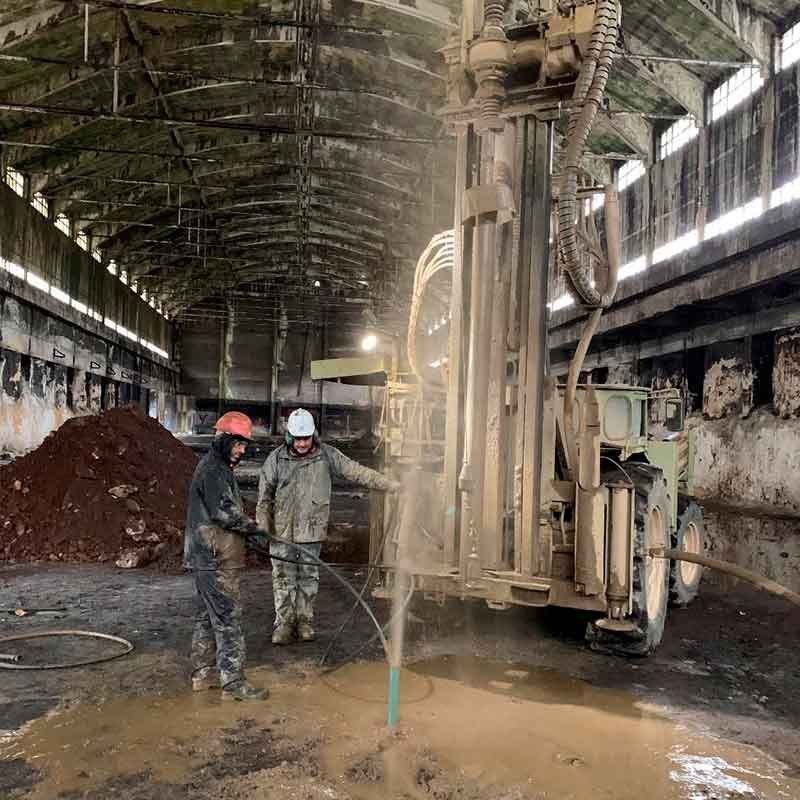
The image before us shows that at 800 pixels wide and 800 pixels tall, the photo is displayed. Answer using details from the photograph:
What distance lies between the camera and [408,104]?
16.0 metres

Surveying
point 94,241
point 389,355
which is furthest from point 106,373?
point 389,355

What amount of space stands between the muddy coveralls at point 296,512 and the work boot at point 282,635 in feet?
0.05

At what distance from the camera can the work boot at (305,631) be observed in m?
5.84

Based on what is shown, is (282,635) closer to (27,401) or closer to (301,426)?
(301,426)

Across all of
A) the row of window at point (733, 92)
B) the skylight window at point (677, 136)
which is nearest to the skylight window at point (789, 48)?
the row of window at point (733, 92)

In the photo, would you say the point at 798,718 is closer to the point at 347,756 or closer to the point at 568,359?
the point at 347,756

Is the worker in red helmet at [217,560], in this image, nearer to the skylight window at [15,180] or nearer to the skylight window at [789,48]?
the skylight window at [789,48]

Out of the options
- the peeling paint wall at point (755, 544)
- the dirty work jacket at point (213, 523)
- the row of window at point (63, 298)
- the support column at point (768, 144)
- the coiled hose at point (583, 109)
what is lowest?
the peeling paint wall at point (755, 544)

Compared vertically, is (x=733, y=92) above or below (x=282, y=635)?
above

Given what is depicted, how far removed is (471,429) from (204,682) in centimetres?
249

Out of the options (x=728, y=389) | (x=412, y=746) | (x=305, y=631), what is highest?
(x=728, y=389)

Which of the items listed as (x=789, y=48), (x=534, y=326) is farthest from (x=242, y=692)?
(x=789, y=48)

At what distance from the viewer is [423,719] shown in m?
4.32

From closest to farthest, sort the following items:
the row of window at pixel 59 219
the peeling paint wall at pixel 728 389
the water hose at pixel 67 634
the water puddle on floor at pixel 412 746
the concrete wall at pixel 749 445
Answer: the water puddle on floor at pixel 412 746 → the water hose at pixel 67 634 → the concrete wall at pixel 749 445 → the peeling paint wall at pixel 728 389 → the row of window at pixel 59 219
